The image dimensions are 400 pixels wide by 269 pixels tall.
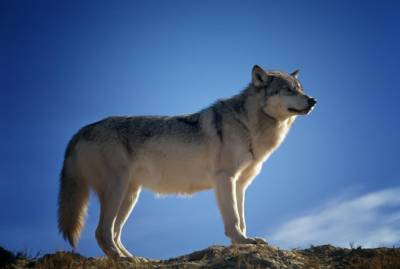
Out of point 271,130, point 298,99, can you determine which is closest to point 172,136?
point 271,130

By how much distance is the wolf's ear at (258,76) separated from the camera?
31.0 feet

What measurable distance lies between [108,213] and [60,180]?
132cm

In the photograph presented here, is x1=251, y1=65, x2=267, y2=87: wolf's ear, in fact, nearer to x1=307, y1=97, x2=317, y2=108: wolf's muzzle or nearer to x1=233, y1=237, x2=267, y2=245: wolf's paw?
x1=307, y1=97, x2=317, y2=108: wolf's muzzle

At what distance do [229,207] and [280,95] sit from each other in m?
2.44

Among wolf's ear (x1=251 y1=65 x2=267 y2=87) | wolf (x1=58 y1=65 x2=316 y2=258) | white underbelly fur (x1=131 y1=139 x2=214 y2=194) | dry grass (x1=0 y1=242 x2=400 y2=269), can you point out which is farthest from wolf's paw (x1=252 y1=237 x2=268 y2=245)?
wolf's ear (x1=251 y1=65 x2=267 y2=87)

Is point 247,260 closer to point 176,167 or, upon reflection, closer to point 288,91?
point 176,167

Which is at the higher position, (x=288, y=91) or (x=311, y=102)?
(x=288, y=91)

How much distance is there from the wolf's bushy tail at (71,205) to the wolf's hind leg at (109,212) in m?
0.39

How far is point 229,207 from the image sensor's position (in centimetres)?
845

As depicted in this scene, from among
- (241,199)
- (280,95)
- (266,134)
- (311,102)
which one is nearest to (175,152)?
(241,199)

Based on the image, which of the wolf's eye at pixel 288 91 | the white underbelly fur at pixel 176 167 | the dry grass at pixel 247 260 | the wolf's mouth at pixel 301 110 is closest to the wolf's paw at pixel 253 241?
the dry grass at pixel 247 260

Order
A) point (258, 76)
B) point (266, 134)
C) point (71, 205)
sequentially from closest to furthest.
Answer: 1. point (71, 205)
2. point (266, 134)
3. point (258, 76)

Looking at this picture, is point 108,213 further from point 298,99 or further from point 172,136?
point 298,99

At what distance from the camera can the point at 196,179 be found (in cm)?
920
